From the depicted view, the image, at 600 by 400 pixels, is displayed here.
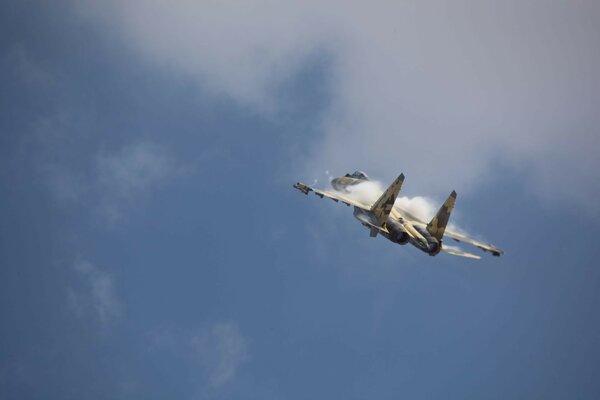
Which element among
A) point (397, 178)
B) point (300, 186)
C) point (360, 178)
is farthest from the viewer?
point (360, 178)

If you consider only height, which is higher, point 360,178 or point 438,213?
point 360,178

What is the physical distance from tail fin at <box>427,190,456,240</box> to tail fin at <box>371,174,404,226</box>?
5.61m

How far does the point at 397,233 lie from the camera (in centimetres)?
7825

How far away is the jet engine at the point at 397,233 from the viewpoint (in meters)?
78.1

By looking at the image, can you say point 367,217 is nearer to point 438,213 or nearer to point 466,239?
point 438,213

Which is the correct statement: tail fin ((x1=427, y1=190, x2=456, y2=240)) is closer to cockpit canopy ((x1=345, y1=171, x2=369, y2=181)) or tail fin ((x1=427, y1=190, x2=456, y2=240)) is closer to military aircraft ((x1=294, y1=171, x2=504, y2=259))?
military aircraft ((x1=294, y1=171, x2=504, y2=259))

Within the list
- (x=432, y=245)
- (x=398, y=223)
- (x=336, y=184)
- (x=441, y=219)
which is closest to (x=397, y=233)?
(x=398, y=223)

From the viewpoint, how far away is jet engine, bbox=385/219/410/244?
256 ft

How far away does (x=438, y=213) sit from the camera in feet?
259

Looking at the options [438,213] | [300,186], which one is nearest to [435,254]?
[438,213]

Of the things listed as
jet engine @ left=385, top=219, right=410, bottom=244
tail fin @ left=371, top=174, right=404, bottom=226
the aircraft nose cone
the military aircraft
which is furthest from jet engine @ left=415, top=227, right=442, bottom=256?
the aircraft nose cone

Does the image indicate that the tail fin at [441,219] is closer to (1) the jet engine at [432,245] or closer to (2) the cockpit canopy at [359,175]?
(1) the jet engine at [432,245]

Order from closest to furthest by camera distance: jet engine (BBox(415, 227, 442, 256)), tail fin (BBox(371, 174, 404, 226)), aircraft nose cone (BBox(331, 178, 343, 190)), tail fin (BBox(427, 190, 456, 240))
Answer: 1. jet engine (BBox(415, 227, 442, 256))
2. tail fin (BBox(371, 174, 404, 226))
3. tail fin (BBox(427, 190, 456, 240))
4. aircraft nose cone (BBox(331, 178, 343, 190))

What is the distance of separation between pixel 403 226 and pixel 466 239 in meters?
13.3
